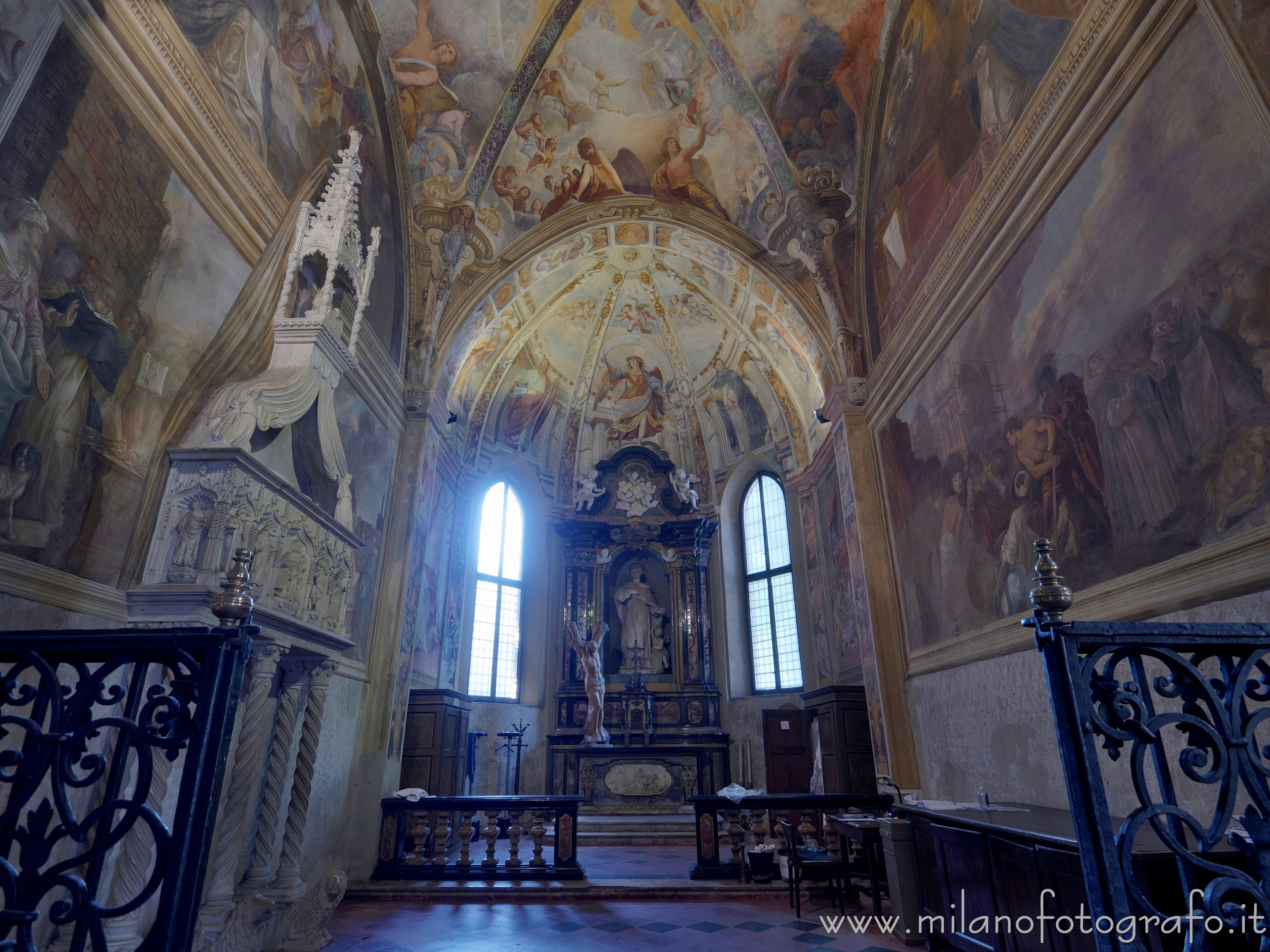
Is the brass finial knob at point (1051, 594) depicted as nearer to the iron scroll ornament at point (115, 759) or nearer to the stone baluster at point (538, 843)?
the iron scroll ornament at point (115, 759)

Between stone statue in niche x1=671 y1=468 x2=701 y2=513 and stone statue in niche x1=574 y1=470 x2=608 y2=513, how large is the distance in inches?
71.3

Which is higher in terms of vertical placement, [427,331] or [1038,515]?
[427,331]

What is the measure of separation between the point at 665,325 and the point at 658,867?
39.0 feet

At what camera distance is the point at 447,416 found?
13.1 metres

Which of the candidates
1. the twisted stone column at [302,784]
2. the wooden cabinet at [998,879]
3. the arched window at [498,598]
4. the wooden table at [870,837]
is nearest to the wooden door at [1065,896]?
the wooden cabinet at [998,879]

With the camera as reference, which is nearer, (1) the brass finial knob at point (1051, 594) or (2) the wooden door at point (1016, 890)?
(1) the brass finial knob at point (1051, 594)

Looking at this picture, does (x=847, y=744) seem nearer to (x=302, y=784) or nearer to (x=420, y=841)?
(x=420, y=841)

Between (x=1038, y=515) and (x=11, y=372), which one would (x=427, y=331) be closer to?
(x=11, y=372)

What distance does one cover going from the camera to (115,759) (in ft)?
7.30

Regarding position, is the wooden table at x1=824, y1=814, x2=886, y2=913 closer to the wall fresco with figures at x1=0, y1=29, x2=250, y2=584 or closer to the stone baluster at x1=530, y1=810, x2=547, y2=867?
the stone baluster at x1=530, y1=810, x2=547, y2=867

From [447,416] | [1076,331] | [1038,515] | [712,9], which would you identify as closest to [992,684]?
[1038,515]

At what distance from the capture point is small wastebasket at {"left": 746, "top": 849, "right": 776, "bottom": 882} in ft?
28.5

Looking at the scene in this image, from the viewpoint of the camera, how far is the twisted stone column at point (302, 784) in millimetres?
7055

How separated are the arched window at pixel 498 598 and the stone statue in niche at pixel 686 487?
13.0 ft
